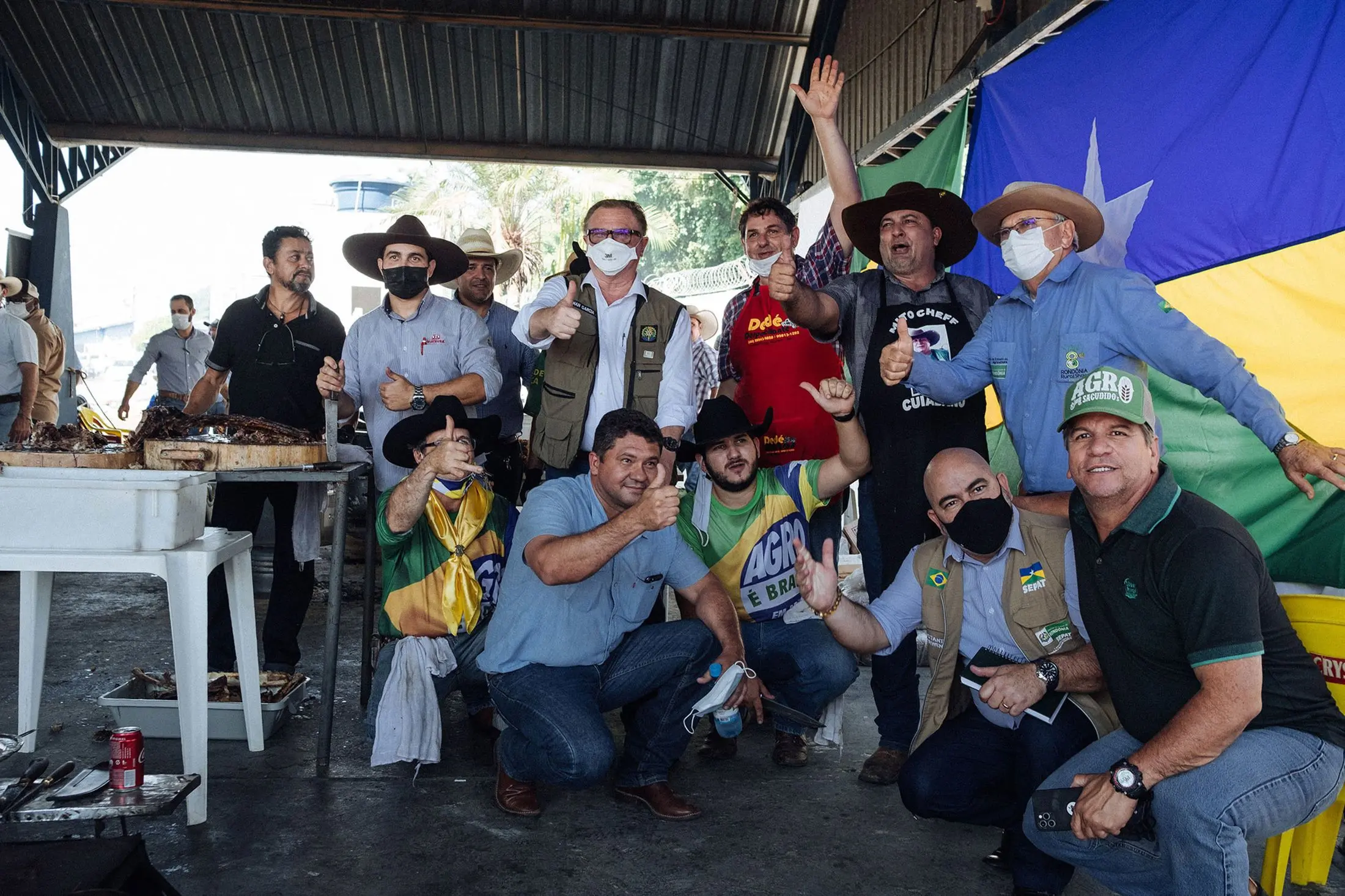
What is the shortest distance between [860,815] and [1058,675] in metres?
0.93

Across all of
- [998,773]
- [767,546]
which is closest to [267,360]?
[767,546]

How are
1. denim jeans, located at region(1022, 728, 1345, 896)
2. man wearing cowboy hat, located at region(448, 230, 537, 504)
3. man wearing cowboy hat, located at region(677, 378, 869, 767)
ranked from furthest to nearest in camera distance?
1. man wearing cowboy hat, located at region(448, 230, 537, 504)
2. man wearing cowboy hat, located at region(677, 378, 869, 767)
3. denim jeans, located at region(1022, 728, 1345, 896)

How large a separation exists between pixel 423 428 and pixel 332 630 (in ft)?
2.37

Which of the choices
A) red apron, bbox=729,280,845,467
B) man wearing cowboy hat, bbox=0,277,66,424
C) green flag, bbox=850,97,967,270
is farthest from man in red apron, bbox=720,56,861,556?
man wearing cowboy hat, bbox=0,277,66,424

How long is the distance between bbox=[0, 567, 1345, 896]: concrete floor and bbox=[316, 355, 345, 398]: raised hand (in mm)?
1289

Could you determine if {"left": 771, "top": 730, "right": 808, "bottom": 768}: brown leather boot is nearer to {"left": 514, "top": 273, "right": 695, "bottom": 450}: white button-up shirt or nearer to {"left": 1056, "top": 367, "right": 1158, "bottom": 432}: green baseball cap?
{"left": 514, "top": 273, "right": 695, "bottom": 450}: white button-up shirt

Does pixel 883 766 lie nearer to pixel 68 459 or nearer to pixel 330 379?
pixel 330 379

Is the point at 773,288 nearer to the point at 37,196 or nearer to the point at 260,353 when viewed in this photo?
the point at 260,353

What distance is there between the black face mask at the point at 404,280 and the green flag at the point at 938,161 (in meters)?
3.32

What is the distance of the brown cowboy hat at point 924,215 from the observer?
3.82 metres

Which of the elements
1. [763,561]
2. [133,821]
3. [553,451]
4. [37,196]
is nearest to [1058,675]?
[763,561]

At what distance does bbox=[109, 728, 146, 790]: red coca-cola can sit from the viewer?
8.88 feet

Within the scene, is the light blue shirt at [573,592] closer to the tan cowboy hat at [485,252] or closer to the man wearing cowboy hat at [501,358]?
the man wearing cowboy hat at [501,358]

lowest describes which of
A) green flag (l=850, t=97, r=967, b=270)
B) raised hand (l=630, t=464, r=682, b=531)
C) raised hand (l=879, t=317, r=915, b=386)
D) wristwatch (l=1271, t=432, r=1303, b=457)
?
raised hand (l=630, t=464, r=682, b=531)
